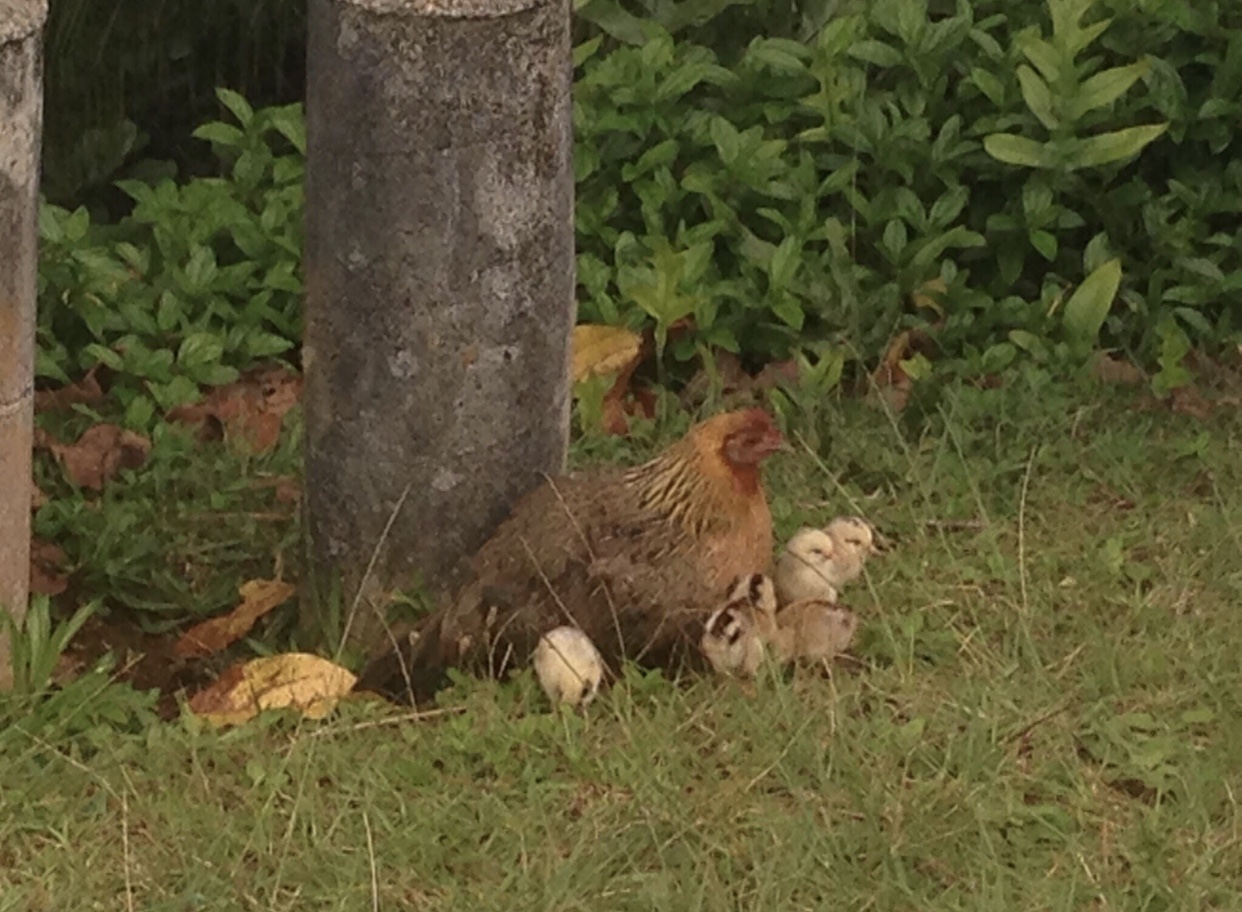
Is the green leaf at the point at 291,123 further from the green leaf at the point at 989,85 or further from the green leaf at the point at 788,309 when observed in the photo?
the green leaf at the point at 989,85

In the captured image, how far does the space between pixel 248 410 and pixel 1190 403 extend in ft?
7.20

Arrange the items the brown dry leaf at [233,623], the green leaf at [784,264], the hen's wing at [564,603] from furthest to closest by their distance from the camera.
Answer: the green leaf at [784,264], the brown dry leaf at [233,623], the hen's wing at [564,603]

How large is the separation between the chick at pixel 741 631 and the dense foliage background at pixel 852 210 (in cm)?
142

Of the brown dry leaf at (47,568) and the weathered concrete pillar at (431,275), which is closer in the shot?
the weathered concrete pillar at (431,275)

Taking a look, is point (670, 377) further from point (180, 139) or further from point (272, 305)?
point (180, 139)

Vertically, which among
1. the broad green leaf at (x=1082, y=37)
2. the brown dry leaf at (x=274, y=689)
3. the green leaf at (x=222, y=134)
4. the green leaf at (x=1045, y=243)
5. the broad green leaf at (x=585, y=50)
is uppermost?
the broad green leaf at (x=1082, y=37)

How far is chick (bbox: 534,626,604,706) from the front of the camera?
4.96m

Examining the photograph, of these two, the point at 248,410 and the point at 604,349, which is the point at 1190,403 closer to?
the point at 604,349

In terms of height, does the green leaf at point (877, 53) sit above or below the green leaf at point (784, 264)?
above

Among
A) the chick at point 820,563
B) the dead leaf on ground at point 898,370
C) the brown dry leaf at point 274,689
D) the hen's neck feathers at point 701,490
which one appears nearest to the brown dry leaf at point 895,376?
the dead leaf on ground at point 898,370

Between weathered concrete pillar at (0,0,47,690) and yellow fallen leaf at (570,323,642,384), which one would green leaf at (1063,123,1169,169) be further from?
weathered concrete pillar at (0,0,47,690)

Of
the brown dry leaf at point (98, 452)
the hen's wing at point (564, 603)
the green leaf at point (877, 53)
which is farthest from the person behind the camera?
the green leaf at point (877, 53)

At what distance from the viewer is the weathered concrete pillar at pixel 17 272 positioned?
15.7 feet

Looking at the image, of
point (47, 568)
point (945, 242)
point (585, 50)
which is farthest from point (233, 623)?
point (585, 50)
